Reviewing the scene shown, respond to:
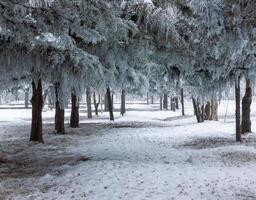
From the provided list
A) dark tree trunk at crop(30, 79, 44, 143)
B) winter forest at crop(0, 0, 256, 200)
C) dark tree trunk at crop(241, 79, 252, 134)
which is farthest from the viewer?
dark tree trunk at crop(241, 79, 252, 134)

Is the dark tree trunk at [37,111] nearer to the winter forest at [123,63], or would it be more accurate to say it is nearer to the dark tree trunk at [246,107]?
the winter forest at [123,63]

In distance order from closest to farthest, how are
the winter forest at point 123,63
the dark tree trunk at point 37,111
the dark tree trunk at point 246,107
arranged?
the winter forest at point 123,63 < the dark tree trunk at point 37,111 < the dark tree trunk at point 246,107

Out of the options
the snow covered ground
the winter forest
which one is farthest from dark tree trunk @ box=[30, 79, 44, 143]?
the snow covered ground

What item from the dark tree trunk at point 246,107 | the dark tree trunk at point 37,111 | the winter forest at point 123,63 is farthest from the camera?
the dark tree trunk at point 246,107

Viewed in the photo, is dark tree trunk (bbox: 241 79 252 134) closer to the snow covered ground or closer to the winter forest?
the winter forest

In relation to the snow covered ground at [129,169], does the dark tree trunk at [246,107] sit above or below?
above

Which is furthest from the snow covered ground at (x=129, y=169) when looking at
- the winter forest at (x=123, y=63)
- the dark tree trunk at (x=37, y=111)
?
the dark tree trunk at (x=37, y=111)

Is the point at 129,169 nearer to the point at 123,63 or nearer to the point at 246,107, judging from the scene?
the point at 123,63

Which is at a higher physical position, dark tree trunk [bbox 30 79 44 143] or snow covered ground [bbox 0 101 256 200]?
dark tree trunk [bbox 30 79 44 143]

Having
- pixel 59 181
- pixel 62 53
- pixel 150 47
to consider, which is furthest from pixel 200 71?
pixel 59 181

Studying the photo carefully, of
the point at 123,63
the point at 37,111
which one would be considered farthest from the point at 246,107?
the point at 37,111

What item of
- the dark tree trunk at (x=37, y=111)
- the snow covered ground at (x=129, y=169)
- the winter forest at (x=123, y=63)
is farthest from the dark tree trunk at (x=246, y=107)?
the dark tree trunk at (x=37, y=111)

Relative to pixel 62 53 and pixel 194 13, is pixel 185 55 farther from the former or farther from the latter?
pixel 62 53

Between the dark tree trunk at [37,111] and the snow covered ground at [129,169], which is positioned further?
the dark tree trunk at [37,111]
